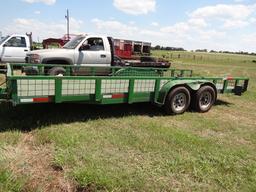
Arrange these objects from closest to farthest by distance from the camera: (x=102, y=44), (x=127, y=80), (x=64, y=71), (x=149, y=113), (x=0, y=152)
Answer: (x=0, y=152)
(x=127, y=80)
(x=149, y=113)
(x=64, y=71)
(x=102, y=44)

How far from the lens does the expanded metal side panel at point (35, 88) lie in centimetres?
454

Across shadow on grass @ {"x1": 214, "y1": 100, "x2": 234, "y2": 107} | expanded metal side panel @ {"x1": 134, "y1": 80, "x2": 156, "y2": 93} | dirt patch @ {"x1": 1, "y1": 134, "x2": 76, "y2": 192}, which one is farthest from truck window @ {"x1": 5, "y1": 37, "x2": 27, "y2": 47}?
dirt patch @ {"x1": 1, "y1": 134, "x2": 76, "y2": 192}

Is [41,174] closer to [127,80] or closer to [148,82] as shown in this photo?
[127,80]

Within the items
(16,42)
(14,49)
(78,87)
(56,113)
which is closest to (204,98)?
(78,87)

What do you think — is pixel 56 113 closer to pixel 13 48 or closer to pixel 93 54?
pixel 93 54

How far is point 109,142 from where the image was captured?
4.57m

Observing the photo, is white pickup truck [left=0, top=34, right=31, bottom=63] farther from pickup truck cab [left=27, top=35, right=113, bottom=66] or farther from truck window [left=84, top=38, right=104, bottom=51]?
truck window [left=84, top=38, right=104, bottom=51]

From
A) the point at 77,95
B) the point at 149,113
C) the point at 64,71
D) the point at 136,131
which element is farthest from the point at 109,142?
the point at 64,71

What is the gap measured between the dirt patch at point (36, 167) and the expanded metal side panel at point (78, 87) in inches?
43.5

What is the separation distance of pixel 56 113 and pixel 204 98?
3746 mm

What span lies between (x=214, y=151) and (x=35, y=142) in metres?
2.89

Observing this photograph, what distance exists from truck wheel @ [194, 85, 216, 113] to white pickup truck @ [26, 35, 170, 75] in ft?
12.7

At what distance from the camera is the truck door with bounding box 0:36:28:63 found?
13.0 metres

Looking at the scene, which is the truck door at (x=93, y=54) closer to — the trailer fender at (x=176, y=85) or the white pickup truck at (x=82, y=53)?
the white pickup truck at (x=82, y=53)
